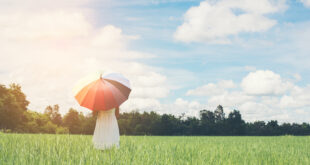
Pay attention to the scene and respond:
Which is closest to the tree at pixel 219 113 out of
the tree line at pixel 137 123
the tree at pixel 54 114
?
the tree line at pixel 137 123

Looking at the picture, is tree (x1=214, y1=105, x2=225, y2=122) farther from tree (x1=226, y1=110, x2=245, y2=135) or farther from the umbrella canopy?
the umbrella canopy

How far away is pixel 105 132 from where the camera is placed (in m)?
7.88

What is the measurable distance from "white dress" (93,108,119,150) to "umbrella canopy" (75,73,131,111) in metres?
0.68

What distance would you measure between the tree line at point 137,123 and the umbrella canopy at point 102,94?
34117mm

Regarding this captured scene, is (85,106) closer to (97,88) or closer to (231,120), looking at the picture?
(97,88)

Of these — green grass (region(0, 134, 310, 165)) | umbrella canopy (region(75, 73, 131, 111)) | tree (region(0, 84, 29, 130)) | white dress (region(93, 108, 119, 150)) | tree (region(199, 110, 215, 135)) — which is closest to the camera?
green grass (region(0, 134, 310, 165))

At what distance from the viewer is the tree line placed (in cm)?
4119

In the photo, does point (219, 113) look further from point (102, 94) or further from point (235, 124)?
point (102, 94)

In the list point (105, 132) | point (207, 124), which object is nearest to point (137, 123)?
point (207, 124)

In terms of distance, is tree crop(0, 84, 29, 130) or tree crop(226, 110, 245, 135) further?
tree crop(226, 110, 245, 135)

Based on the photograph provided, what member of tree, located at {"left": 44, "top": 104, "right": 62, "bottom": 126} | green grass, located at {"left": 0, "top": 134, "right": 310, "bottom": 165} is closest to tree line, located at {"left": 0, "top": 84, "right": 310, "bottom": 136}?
tree, located at {"left": 44, "top": 104, "right": 62, "bottom": 126}

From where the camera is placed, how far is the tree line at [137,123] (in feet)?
135

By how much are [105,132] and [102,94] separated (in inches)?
52.8

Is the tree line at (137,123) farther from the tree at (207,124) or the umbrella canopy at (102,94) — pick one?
the umbrella canopy at (102,94)
